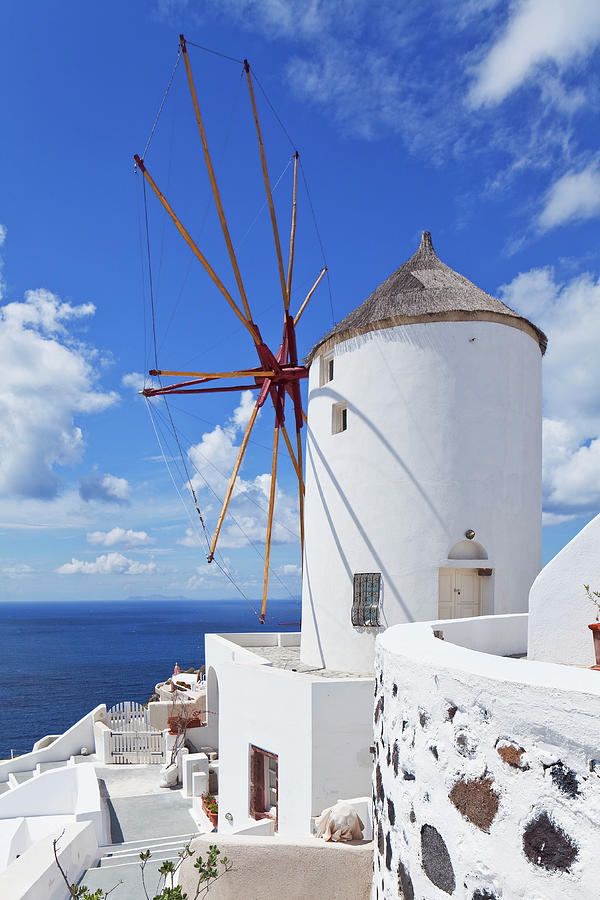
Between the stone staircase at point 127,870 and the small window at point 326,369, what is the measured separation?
8760 millimetres

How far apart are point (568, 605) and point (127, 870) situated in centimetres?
696

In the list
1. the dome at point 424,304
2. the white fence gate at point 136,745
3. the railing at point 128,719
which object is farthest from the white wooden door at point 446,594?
the railing at point 128,719

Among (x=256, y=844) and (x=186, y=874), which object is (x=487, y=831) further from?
(x=186, y=874)

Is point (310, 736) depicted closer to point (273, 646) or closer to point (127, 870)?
point (127, 870)

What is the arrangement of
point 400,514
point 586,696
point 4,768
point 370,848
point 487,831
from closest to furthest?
point 586,696
point 487,831
point 370,848
point 400,514
point 4,768

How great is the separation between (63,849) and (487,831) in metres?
7.43

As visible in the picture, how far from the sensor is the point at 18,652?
9881cm

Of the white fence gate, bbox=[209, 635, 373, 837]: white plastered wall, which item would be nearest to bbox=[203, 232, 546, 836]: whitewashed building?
bbox=[209, 635, 373, 837]: white plastered wall

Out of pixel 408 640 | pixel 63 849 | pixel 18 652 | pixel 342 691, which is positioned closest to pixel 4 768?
pixel 63 849

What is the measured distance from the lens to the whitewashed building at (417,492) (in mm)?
11594

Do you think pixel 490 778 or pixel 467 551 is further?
pixel 467 551

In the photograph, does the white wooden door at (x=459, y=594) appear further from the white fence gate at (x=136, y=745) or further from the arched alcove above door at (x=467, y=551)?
the white fence gate at (x=136, y=745)

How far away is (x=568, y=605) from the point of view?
5.92 meters

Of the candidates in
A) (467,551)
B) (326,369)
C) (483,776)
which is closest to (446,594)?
(467,551)
